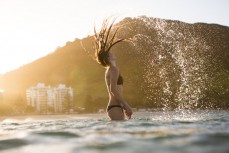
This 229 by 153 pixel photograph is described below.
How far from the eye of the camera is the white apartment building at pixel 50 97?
225 ft

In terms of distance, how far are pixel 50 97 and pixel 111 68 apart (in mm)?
68350

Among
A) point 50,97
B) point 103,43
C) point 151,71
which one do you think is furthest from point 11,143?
point 151,71

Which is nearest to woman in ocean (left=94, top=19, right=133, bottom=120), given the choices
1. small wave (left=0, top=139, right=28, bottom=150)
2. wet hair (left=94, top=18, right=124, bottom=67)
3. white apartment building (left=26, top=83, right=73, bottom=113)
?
wet hair (left=94, top=18, right=124, bottom=67)

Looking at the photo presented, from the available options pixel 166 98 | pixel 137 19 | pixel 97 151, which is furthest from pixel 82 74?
pixel 97 151

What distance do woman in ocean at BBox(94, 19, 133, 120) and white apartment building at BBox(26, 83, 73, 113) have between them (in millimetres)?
61042

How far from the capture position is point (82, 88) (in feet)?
276

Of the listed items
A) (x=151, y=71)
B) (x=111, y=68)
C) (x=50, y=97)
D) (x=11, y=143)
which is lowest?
(x=50, y=97)

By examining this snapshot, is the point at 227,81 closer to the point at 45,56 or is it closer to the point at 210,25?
the point at 210,25

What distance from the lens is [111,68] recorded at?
682cm

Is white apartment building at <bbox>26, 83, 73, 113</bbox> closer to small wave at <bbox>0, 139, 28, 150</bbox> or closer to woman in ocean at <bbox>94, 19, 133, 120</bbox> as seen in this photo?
woman in ocean at <bbox>94, 19, 133, 120</bbox>

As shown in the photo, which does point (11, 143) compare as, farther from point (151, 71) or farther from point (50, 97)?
point (151, 71)

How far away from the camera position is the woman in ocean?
6.61 meters

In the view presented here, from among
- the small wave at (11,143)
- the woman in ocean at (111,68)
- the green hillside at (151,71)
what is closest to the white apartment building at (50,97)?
the green hillside at (151,71)

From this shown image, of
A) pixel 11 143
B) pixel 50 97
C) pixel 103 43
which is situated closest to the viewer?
pixel 11 143
